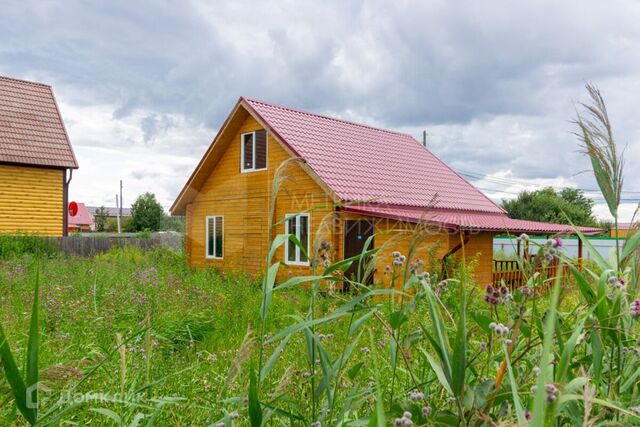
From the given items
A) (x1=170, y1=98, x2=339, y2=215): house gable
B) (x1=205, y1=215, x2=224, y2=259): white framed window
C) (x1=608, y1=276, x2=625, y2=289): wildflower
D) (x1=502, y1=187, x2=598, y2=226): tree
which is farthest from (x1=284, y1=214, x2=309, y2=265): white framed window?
(x1=502, y1=187, x2=598, y2=226): tree

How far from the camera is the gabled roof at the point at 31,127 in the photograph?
67.6 feet

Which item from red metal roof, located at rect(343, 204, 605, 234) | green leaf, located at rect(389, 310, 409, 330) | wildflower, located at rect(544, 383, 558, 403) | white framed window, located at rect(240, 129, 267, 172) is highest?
white framed window, located at rect(240, 129, 267, 172)

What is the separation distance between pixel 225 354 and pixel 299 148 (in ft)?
35.1

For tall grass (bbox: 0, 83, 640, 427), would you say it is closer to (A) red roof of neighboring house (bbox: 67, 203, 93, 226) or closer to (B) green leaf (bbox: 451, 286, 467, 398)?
(B) green leaf (bbox: 451, 286, 467, 398)

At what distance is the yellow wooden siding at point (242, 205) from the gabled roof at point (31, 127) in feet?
23.5

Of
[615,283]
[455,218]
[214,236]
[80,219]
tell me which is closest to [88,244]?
[214,236]

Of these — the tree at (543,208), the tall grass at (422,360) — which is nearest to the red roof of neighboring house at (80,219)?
the tree at (543,208)

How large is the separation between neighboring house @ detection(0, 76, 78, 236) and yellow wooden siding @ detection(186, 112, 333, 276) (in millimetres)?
6933

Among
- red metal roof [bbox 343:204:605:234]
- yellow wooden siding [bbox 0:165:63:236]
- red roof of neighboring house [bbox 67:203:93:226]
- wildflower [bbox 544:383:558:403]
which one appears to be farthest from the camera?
red roof of neighboring house [bbox 67:203:93:226]

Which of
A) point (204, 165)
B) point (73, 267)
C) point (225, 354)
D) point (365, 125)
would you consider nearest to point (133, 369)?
point (225, 354)

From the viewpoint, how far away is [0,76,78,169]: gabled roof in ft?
67.6

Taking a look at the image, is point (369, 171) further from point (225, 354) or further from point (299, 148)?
point (225, 354)

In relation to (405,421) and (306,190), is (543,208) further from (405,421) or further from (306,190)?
(405,421)

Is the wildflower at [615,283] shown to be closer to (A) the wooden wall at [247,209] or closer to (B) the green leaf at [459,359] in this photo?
(B) the green leaf at [459,359]
